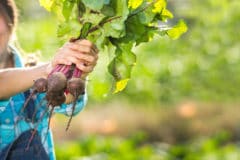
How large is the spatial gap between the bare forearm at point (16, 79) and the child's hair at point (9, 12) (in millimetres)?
220

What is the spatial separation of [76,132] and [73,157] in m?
2.42

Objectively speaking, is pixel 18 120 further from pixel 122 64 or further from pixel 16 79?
pixel 122 64

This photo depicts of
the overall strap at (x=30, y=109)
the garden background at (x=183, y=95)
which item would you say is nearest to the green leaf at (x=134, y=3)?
the overall strap at (x=30, y=109)

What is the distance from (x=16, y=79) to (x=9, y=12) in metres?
0.33

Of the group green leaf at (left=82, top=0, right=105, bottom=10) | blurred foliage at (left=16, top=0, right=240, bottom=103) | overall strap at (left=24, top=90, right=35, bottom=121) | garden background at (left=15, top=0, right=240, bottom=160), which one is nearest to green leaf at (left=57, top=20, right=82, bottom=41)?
green leaf at (left=82, top=0, right=105, bottom=10)

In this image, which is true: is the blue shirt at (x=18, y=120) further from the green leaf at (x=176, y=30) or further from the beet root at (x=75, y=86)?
the green leaf at (x=176, y=30)

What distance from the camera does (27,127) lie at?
3.31m

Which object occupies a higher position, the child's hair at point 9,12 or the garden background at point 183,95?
the garden background at point 183,95

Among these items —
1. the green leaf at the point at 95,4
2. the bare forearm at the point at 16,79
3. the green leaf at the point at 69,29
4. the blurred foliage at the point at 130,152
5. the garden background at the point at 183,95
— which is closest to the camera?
the green leaf at the point at 95,4

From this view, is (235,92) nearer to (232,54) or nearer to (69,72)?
(232,54)

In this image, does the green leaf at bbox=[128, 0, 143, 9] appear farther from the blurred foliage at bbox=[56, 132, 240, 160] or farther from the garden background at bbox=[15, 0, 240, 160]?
the garden background at bbox=[15, 0, 240, 160]

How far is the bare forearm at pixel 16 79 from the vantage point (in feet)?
10.1

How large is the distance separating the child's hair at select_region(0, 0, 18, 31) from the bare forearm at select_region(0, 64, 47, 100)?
0.22 m

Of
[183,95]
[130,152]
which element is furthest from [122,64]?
[183,95]
